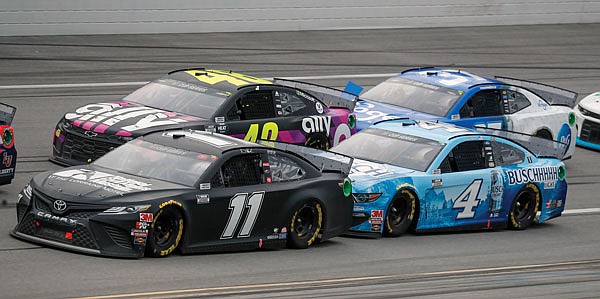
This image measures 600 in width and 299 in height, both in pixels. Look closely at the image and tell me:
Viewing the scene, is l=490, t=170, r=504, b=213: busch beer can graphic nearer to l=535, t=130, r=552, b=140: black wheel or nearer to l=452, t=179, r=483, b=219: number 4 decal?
l=452, t=179, r=483, b=219: number 4 decal

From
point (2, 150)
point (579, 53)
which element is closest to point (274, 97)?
point (2, 150)

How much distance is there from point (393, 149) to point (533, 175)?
2094 mm

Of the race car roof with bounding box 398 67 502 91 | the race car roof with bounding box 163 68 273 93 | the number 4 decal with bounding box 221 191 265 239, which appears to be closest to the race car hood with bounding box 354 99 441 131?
the race car roof with bounding box 398 67 502 91

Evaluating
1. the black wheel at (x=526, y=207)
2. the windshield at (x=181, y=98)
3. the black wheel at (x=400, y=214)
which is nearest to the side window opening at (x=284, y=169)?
the black wheel at (x=400, y=214)

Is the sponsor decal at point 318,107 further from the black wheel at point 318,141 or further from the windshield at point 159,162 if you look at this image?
the windshield at point 159,162

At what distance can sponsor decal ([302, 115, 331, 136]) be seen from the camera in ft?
58.6

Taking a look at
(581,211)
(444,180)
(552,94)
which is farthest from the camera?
(552,94)

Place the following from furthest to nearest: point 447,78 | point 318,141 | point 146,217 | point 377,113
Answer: point 447,78 → point 377,113 → point 318,141 → point 146,217

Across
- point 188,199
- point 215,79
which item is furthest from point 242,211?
point 215,79

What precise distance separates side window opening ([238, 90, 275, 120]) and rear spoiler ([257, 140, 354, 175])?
10.0 feet

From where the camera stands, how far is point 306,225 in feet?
44.4

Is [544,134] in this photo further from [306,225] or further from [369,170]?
[306,225]

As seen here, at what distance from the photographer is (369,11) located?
31969mm

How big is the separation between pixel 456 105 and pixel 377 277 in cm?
800
